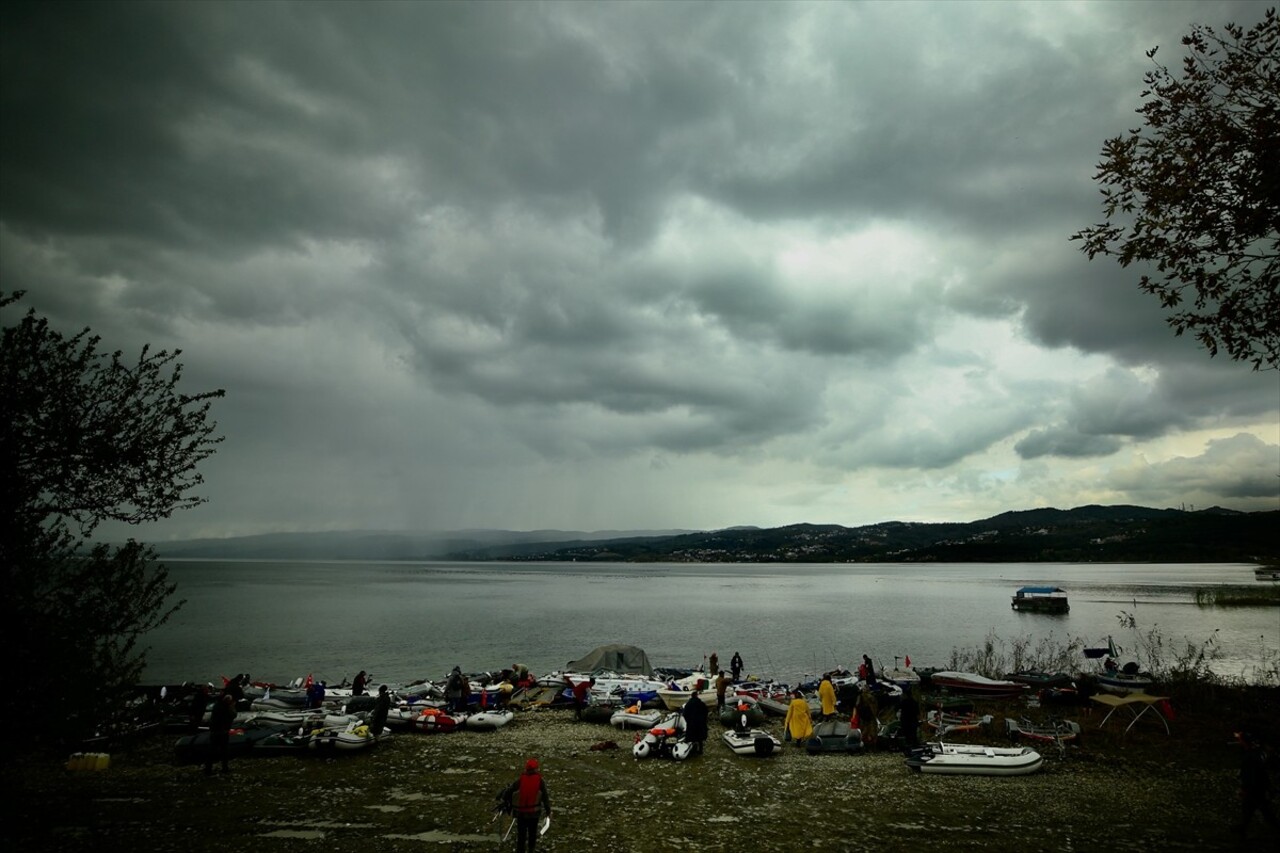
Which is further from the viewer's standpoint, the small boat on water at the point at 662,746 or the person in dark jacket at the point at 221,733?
the small boat on water at the point at 662,746

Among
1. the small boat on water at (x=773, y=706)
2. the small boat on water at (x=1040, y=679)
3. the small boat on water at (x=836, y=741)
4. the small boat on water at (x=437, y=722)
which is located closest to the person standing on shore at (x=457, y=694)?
the small boat on water at (x=437, y=722)

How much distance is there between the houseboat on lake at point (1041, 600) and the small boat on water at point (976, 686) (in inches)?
3142

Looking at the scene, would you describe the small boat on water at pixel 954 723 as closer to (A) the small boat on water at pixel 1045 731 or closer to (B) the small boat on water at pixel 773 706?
(A) the small boat on water at pixel 1045 731

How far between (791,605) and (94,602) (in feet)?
390

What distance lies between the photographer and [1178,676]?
1251 inches

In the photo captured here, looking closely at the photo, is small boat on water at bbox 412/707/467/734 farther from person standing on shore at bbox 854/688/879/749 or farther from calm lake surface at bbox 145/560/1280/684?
calm lake surface at bbox 145/560/1280/684

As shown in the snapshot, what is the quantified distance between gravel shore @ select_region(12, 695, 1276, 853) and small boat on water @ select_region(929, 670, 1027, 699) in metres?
7.89

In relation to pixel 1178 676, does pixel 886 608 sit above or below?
below

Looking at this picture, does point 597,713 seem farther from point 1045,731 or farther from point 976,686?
point 976,686

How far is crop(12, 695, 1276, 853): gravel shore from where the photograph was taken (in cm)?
1516

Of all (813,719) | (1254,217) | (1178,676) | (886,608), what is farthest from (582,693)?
(886,608)

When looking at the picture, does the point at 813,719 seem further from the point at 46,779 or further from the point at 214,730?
the point at 46,779

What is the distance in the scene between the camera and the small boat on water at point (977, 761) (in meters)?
21.0

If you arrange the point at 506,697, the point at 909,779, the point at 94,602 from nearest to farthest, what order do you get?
the point at 94,602 < the point at 909,779 < the point at 506,697
